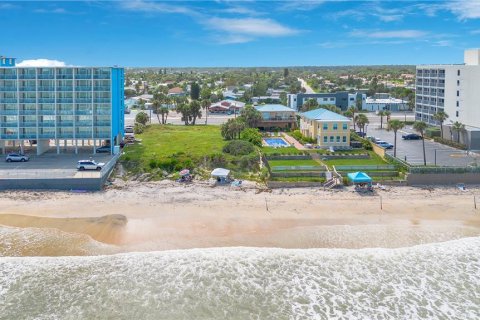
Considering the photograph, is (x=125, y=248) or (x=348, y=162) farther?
(x=348, y=162)

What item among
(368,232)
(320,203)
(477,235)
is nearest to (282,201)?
(320,203)

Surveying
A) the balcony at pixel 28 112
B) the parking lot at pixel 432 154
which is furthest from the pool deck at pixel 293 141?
the balcony at pixel 28 112

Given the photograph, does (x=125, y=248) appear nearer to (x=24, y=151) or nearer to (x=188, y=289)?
(x=188, y=289)

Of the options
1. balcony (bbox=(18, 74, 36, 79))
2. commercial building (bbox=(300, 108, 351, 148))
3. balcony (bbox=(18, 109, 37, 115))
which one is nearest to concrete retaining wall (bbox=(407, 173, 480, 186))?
commercial building (bbox=(300, 108, 351, 148))

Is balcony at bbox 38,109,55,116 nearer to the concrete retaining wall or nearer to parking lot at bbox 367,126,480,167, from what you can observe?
the concrete retaining wall

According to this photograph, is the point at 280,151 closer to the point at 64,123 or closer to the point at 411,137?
the point at 411,137

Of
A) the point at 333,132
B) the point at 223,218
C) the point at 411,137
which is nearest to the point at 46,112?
the point at 223,218

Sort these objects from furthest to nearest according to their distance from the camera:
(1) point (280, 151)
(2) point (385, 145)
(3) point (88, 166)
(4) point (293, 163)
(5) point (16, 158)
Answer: (2) point (385, 145), (1) point (280, 151), (4) point (293, 163), (5) point (16, 158), (3) point (88, 166)
